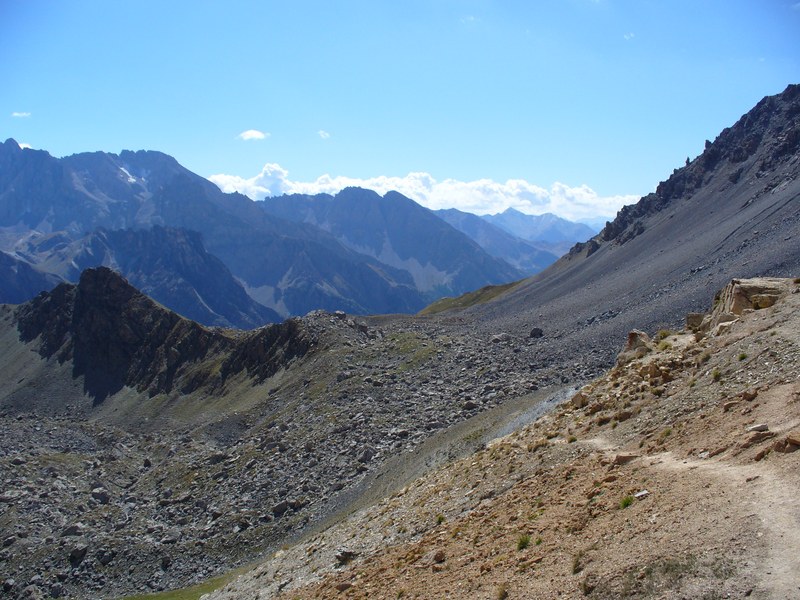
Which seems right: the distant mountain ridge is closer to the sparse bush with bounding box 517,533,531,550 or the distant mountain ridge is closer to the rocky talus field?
the rocky talus field

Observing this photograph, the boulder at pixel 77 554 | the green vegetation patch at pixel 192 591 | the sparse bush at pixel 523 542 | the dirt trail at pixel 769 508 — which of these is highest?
the dirt trail at pixel 769 508

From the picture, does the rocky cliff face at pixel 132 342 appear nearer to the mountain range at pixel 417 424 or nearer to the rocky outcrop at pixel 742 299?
the mountain range at pixel 417 424

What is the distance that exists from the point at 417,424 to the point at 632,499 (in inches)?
1505

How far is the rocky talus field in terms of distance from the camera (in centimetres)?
1441

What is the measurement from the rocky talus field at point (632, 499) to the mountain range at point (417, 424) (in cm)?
10

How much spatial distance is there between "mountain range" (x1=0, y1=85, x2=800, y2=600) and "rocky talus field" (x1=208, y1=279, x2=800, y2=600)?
0.10 m

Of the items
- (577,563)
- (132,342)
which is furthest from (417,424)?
(132,342)

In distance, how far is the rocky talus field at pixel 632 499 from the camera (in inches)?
567

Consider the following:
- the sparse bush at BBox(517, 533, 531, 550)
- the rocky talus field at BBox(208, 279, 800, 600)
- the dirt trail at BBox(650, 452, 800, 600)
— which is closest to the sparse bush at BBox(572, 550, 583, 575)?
the rocky talus field at BBox(208, 279, 800, 600)

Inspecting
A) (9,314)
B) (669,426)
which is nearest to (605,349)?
(669,426)

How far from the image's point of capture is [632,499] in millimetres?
17953

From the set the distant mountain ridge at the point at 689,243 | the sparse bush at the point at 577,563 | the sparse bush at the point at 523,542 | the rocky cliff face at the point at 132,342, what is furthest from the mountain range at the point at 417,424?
the distant mountain ridge at the point at 689,243

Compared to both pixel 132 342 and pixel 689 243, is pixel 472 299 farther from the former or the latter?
pixel 132 342

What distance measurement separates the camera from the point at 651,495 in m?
17.7
